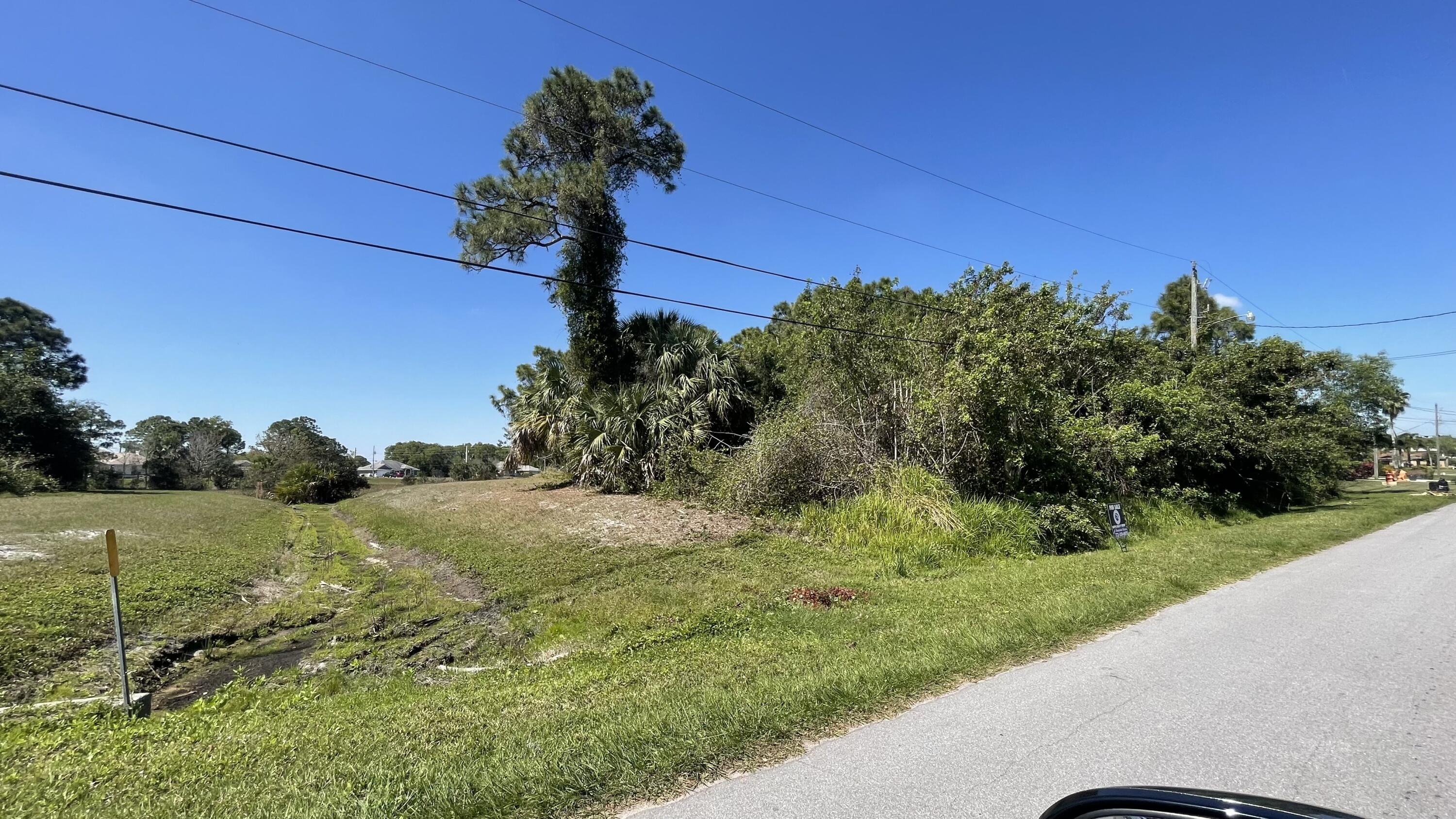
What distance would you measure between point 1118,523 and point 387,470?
335 feet

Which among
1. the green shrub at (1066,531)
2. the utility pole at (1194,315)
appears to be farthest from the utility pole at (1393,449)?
the green shrub at (1066,531)

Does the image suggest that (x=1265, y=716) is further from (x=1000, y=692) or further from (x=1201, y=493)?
(x=1201, y=493)

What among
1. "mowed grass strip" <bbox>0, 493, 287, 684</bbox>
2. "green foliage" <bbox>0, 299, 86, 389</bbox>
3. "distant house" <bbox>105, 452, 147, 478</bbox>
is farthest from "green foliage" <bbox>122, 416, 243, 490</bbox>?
"mowed grass strip" <bbox>0, 493, 287, 684</bbox>

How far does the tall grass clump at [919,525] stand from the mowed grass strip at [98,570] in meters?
10.5

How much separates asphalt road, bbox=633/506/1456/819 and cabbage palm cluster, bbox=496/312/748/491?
12820 millimetres

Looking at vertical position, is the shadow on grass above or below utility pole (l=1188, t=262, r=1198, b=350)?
below

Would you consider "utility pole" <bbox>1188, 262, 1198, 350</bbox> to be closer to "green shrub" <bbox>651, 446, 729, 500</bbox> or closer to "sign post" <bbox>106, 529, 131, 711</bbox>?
"green shrub" <bbox>651, 446, 729, 500</bbox>

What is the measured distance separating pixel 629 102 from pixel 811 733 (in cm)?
2292

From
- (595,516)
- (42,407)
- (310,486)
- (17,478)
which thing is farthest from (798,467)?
(42,407)

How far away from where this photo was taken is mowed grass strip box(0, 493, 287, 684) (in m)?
7.11

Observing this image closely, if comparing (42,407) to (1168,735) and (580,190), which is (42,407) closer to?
(580,190)

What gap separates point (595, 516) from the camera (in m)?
15.2

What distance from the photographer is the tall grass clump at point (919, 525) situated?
35.6 ft

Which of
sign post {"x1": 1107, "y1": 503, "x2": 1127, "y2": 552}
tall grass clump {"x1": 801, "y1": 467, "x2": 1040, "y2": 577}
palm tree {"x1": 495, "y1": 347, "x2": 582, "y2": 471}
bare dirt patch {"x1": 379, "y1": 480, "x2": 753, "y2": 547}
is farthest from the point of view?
palm tree {"x1": 495, "y1": 347, "x2": 582, "y2": 471}
